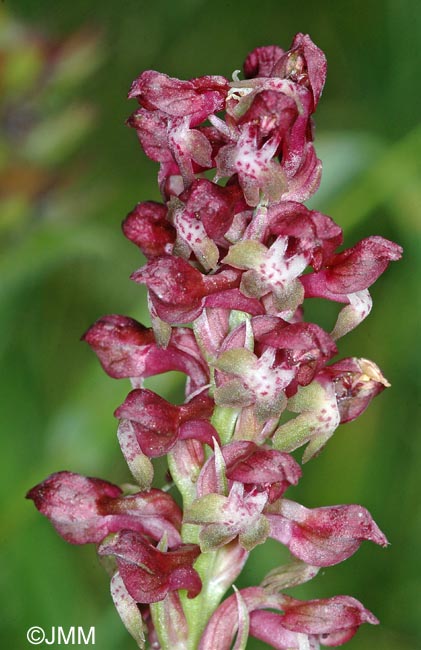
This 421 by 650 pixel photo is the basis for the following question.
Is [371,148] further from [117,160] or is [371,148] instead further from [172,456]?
[172,456]

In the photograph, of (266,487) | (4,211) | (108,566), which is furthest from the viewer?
(4,211)

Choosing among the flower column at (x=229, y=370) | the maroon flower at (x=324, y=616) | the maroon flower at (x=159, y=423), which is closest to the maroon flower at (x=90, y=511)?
the flower column at (x=229, y=370)

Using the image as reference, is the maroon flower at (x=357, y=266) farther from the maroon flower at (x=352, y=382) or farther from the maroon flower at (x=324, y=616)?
the maroon flower at (x=324, y=616)

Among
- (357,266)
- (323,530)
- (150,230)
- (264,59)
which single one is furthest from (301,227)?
(323,530)

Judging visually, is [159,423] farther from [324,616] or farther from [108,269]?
[108,269]

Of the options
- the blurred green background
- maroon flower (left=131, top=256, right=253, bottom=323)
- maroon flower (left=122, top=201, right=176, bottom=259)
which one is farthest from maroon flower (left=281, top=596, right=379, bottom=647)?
the blurred green background

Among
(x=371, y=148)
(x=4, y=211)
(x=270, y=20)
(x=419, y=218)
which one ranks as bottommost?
(x=419, y=218)

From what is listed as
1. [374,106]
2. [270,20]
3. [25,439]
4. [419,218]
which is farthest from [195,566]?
[270,20]
